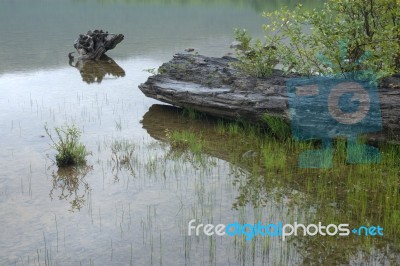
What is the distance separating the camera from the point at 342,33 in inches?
464

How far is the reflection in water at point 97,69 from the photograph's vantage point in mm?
21336

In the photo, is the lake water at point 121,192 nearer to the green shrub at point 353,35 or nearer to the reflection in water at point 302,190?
the reflection in water at point 302,190

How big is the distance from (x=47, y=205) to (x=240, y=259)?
12.4ft

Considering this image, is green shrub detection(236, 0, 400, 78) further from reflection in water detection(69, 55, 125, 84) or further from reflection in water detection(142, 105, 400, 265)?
reflection in water detection(69, 55, 125, 84)

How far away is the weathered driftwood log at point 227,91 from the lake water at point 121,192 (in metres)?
0.67

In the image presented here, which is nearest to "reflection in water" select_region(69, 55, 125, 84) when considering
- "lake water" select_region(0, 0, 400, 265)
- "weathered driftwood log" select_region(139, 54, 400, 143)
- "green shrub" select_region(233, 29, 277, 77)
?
"lake water" select_region(0, 0, 400, 265)

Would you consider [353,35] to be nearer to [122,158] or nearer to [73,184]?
[122,158]

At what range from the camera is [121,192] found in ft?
31.4

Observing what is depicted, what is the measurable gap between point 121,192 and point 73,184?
43.8 inches

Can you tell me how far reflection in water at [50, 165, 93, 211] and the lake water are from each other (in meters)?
0.02

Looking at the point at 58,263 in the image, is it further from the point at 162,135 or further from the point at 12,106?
the point at 12,106

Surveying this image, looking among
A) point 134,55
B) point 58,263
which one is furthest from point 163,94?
point 134,55

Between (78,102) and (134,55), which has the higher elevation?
(134,55)

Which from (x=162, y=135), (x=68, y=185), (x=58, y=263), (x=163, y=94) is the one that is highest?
(x=163, y=94)
